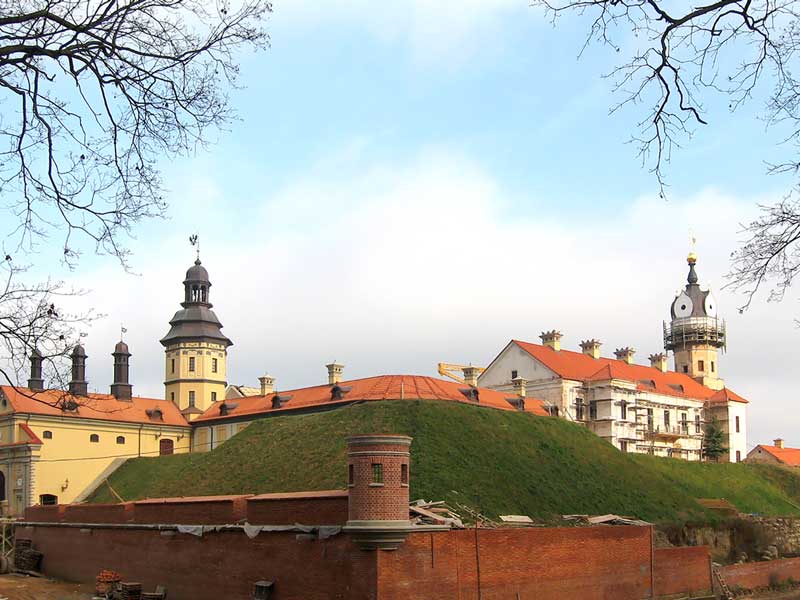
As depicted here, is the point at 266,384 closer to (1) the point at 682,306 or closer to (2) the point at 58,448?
(2) the point at 58,448

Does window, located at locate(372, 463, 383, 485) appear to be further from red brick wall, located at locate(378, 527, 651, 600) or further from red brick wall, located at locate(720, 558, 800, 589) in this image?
red brick wall, located at locate(720, 558, 800, 589)

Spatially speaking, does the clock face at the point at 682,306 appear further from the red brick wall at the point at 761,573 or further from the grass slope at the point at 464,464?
the red brick wall at the point at 761,573

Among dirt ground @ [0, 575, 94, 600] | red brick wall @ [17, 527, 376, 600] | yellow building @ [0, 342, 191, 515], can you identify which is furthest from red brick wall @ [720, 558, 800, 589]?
yellow building @ [0, 342, 191, 515]

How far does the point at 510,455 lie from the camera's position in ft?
118

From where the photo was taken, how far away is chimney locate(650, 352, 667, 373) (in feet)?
246

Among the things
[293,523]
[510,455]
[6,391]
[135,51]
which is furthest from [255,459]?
[135,51]

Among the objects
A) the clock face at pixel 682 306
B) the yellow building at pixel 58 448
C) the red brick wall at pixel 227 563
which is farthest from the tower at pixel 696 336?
the red brick wall at pixel 227 563

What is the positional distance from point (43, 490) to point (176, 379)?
14.6m

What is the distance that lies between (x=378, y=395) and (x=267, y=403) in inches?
513

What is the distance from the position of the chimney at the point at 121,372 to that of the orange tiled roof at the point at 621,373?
2751 centimetres

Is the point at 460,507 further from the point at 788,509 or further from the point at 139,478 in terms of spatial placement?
the point at 788,509

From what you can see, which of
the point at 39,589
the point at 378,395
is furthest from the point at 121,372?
the point at 39,589

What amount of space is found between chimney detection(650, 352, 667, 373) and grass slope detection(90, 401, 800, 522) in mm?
29815

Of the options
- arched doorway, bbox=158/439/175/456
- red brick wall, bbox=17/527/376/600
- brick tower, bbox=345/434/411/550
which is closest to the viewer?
brick tower, bbox=345/434/411/550
